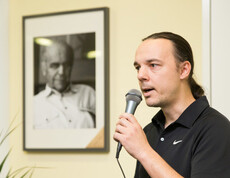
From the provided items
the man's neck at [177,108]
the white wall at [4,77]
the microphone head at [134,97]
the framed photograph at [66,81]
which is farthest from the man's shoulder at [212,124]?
the white wall at [4,77]

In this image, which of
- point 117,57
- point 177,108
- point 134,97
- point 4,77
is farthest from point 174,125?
point 4,77

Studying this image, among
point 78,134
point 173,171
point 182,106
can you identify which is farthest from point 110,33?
point 173,171

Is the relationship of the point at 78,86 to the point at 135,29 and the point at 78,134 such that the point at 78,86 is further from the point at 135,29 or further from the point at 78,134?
the point at 135,29

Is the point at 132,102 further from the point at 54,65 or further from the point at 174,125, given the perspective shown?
the point at 54,65

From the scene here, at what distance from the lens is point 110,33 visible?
3.13 meters

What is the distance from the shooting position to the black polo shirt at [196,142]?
1498 mm

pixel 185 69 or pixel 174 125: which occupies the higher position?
pixel 185 69

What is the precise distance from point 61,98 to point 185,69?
1567 millimetres

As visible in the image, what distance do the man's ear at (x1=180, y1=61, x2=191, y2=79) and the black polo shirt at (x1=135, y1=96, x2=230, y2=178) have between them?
0.11m

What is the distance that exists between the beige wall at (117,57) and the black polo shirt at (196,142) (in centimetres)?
111

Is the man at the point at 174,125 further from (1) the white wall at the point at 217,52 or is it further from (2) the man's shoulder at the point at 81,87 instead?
(2) the man's shoulder at the point at 81,87

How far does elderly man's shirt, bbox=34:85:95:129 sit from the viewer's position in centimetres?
316

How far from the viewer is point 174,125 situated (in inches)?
70.3

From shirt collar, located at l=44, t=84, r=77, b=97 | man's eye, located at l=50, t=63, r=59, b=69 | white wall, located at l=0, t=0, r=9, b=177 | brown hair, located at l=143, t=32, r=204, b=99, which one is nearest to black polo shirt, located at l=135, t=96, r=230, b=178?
brown hair, located at l=143, t=32, r=204, b=99
